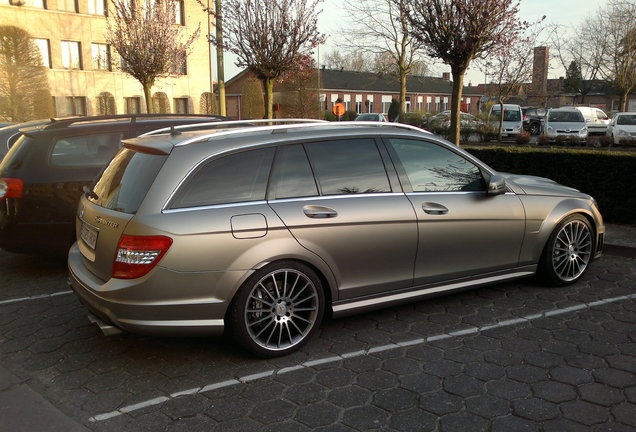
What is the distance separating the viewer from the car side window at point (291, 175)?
4.04 m

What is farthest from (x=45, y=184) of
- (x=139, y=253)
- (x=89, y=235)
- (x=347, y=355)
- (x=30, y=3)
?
(x=30, y=3)

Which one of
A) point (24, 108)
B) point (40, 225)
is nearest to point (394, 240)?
point (40, 225)

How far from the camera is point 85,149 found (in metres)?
6.19

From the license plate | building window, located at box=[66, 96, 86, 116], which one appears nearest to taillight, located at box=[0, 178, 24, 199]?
the license plate

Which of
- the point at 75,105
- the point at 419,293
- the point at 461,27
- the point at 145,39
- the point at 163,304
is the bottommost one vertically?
the point at 419,293

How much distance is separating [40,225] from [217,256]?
3149 mm

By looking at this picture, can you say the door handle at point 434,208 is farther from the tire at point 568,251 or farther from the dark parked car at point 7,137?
the dark parked car at point 7,137

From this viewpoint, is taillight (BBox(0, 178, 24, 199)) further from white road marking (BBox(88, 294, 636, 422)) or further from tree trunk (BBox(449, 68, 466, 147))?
tree trunk (BBox(449, 68, 466, 147))

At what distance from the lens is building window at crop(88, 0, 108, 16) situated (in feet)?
126

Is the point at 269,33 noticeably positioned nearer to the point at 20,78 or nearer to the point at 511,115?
the point at 511,115

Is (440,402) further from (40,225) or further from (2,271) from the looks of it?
A: (2,271)

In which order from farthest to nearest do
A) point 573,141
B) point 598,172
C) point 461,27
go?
1. point 573,141
2. point 461,27
3. point 598,172

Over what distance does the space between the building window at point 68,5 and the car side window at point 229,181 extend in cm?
3942

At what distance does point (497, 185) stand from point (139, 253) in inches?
119
